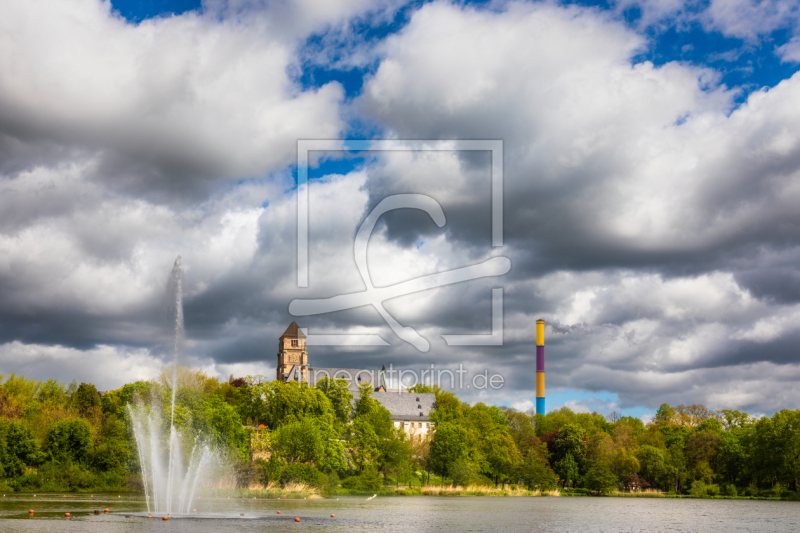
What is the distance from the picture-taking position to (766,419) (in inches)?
4166

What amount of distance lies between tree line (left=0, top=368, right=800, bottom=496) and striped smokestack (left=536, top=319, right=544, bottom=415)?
24.7 meters

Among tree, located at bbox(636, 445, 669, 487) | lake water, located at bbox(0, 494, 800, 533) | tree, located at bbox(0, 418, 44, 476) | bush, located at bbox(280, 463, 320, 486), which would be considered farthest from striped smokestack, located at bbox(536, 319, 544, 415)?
tree, located at bbox(0, 418, 44, 476)

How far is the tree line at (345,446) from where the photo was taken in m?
77.0

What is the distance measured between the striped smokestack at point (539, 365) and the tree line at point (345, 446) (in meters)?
24.7

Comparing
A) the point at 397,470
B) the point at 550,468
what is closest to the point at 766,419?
the point at 550,468

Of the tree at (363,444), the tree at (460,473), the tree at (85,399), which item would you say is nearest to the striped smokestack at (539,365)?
the tree at (460,473)

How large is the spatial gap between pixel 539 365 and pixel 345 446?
8077 cm

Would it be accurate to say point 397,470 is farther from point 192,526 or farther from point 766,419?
point 192,526

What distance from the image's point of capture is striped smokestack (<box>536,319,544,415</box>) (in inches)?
6407

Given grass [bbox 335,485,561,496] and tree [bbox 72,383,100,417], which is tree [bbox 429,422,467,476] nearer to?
grass [bbox 335,485,561,496]

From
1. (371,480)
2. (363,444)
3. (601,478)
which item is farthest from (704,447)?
(371,480)

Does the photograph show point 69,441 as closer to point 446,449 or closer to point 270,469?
point 270,469

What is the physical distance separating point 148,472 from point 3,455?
47.7 feet

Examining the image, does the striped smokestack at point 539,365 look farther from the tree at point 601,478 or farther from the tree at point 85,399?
the tree at point 85,399
